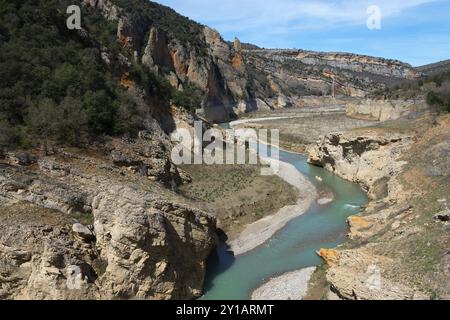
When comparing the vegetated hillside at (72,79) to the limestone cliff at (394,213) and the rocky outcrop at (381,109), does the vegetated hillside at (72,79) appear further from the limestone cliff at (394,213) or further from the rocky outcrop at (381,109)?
the rocky outcrop at (381,109)

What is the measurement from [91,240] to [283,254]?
457 inches

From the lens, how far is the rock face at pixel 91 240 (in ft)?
55.1

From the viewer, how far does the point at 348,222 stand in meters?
29.6

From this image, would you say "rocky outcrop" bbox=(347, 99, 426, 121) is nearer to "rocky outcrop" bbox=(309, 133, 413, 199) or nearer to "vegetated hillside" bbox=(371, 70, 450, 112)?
"vegetated hillside" bbox=(371, 70, 450, 112)

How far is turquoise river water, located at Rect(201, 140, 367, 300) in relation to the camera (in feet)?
71.7

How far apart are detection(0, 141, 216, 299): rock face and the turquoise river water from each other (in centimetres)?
166

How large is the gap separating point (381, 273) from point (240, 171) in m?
24.2

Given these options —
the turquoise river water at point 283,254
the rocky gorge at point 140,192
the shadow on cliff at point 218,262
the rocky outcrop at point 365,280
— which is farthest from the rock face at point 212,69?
the rocky outcrop at point 365,280

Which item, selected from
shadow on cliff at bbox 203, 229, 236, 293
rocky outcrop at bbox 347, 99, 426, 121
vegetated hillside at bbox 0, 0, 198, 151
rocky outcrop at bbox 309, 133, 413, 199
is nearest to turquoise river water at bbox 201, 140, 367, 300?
shadow on cliff at bbox 203, 229, 236, 293

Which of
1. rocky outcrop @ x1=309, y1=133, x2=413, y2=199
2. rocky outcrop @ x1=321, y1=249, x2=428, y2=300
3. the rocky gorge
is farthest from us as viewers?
rocky outcrop @ x1=309, y1=133, x2=413, y2=199

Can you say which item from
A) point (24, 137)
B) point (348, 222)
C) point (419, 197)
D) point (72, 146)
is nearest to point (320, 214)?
point (348, 222)

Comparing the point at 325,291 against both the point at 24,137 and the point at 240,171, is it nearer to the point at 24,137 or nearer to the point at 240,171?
the point at 24,137

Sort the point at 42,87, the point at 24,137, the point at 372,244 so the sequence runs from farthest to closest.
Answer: the point at 42,87 < the point at 24,137 < the point at 372,244

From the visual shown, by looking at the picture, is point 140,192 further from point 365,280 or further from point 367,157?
point 367,157
